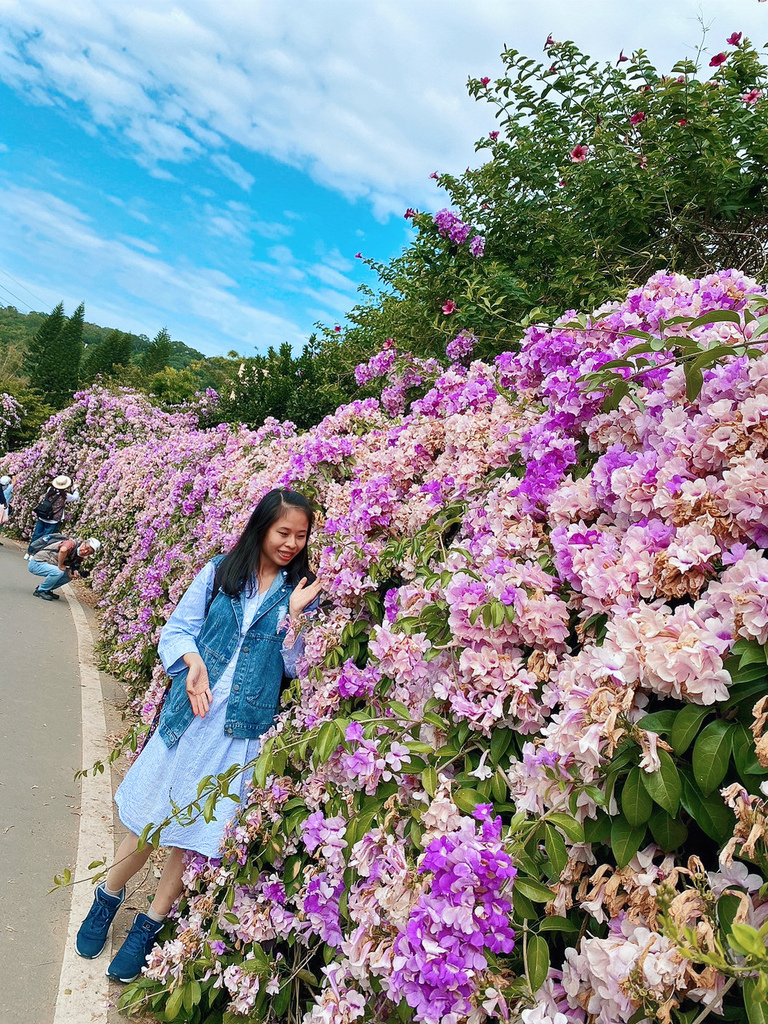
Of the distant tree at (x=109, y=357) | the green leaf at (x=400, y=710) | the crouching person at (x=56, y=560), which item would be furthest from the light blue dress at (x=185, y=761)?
the distant tree at (x=109, y=357)

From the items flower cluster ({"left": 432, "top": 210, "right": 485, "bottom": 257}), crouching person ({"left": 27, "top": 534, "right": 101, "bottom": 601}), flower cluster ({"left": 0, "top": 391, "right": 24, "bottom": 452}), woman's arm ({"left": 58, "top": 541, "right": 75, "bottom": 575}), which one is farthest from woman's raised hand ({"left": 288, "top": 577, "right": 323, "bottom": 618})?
flower cluster ({"left": 0, "top": 391, "right": 24, "bottom": 452})

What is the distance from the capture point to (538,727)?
1415 millimetres

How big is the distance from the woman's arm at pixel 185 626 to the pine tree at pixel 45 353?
5321cm

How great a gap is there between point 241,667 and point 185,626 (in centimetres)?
27

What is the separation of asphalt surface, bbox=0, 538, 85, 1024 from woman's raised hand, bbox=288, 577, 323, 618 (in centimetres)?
150

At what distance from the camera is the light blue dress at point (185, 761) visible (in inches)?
93.6

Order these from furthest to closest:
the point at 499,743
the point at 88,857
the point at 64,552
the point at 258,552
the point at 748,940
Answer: the point at 64,552 < the point at 88,857 < the point at 258,552 < the point at 499,743 < the point at 748,940

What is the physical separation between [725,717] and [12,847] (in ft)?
10.3

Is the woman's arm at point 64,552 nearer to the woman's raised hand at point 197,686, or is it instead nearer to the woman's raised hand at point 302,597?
the woman's raised hand at point 197,686

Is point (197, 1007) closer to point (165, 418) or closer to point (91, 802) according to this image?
point (91, 802)

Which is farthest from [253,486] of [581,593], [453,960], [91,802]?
[453,960]

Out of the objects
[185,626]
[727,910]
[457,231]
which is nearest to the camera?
[727,910]

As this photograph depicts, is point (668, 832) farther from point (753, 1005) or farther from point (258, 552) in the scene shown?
point (258, 552)

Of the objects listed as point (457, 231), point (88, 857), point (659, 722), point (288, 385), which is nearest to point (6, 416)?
point (288, 385)
